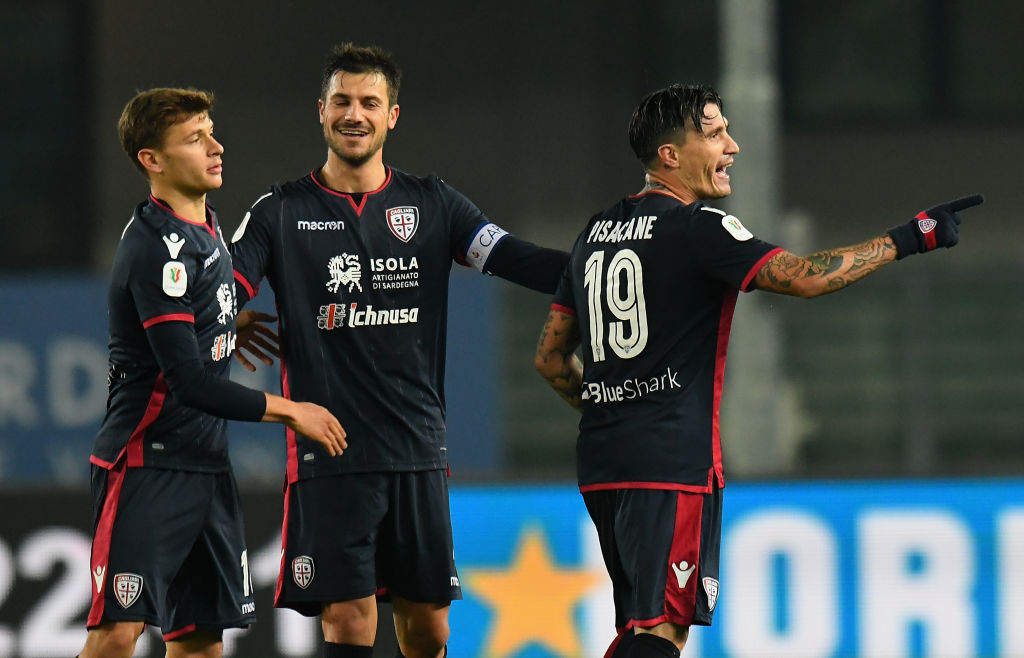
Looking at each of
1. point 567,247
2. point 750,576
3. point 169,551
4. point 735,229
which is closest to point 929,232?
point 735,229

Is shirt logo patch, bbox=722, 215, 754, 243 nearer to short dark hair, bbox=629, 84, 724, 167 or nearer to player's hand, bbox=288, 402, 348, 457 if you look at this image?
short dark hair, bbox=629, 84, 724, 167

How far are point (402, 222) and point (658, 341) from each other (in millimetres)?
916

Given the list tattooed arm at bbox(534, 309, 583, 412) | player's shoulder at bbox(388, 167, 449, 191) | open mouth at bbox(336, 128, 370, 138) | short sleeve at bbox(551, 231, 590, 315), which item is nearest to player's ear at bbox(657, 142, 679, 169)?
short sleeve at bbox(551, 231, 590, 315)

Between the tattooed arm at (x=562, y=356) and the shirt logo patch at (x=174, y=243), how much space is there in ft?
3.65

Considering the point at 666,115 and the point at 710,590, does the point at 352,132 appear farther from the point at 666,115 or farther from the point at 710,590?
the point at 710,590

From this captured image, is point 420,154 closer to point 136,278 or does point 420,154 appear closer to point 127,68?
point 127,68

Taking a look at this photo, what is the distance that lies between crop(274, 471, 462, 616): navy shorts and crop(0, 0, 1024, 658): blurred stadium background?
2.32 metres

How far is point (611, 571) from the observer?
519cm

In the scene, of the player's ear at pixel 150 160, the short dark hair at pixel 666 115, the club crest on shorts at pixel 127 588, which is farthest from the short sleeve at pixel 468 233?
the club crest on shorts at pixel 127 588

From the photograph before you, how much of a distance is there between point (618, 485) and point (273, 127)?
9.14m

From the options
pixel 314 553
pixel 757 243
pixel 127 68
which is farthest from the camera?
pixel 127 68

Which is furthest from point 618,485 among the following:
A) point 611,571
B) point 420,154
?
point 420,154

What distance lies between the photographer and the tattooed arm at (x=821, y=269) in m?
4.95

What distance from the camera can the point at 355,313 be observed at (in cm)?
542
